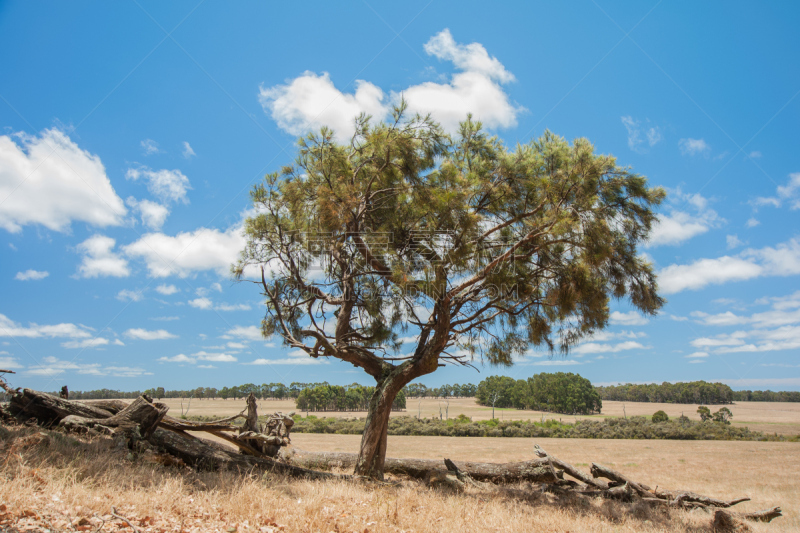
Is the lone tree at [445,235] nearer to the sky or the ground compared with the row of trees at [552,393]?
nearer to the sky

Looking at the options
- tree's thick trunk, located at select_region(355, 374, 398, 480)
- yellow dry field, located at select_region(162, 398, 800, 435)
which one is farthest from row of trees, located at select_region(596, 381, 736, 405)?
tree's thick trunk, located at select_region(355, 374, 398, 480)

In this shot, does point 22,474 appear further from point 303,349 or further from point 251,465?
point 303,349

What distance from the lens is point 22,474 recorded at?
4.58 meters

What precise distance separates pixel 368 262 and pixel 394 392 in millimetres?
2829

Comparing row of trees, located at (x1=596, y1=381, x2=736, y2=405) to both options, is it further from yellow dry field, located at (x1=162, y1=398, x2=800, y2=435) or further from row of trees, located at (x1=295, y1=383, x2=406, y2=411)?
row of trees, located at (x1=295, y1=383, x2=406, y2=411)

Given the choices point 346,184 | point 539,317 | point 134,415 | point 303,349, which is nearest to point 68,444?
point 134,415

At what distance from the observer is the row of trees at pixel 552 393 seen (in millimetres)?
78375

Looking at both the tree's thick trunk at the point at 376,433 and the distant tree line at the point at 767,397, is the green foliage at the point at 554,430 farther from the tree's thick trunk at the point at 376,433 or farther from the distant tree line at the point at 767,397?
the distant tree line at the point at 767,397

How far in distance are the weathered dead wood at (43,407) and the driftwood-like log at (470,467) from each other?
199 inches

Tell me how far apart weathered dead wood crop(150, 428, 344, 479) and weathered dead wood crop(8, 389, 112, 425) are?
55.7 inches

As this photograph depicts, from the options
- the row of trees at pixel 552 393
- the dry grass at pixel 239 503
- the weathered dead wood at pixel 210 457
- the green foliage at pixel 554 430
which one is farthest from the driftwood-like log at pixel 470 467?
the row of trees at pixel 552 393

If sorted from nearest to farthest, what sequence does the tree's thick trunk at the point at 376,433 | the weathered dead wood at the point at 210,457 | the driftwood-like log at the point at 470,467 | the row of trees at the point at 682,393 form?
the weathered dead wood at the point at 210,457
the tree's thick trunk at the point at 376,433
the driftwood-like log at the point at 470,467
the row of trees at the point at 682,393

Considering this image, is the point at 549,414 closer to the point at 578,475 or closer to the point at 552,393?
the point at 552,393

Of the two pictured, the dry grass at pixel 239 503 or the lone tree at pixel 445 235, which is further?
the lone tree at pixel 445 235
